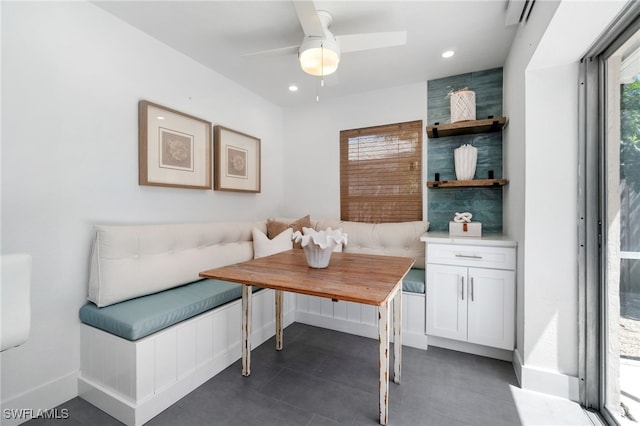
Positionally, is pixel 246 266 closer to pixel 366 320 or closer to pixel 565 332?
pixel 366 320

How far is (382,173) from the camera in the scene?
3.11 m

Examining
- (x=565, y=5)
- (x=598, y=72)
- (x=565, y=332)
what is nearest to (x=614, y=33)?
(x=598, y=72)

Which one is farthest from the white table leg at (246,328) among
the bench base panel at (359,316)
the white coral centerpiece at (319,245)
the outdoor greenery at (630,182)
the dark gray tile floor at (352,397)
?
the outdoor greenery at (630,182)

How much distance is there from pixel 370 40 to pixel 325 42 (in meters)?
0.28

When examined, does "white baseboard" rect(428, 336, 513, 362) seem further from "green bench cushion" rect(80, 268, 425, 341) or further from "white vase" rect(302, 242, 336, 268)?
"green bench cushion" rect(80, 268, 425, 341)

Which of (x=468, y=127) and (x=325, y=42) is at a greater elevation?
(x=325, y=42)

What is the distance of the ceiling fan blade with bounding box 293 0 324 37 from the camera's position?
1.43 meters

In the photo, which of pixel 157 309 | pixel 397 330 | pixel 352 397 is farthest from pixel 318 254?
pixel 157 309

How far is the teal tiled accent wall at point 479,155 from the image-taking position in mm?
2594

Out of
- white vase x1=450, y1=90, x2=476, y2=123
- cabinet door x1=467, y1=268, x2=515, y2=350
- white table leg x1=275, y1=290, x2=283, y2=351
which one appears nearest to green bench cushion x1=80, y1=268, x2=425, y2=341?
white table leg x1=275, y1=290, x2=283, y2=351

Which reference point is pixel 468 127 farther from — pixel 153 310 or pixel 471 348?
pixel 153 310

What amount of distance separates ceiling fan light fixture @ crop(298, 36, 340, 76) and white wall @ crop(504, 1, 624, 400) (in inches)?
46.0

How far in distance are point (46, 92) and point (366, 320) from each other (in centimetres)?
279

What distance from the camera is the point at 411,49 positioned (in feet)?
7.38
